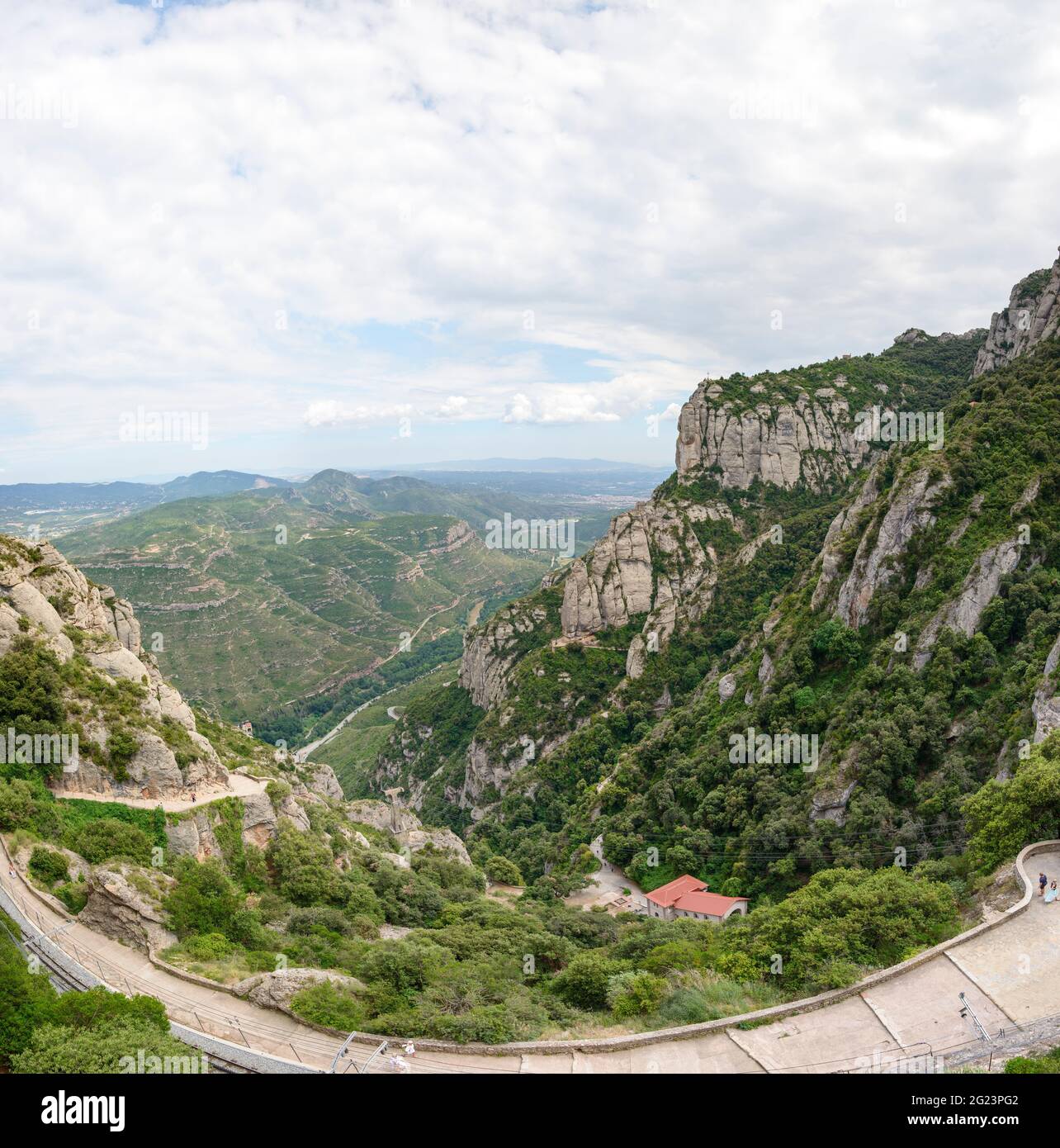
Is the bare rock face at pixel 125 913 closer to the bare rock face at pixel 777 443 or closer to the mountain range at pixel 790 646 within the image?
the mountain range at pixel 790 646

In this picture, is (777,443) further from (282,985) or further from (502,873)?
(282,985)

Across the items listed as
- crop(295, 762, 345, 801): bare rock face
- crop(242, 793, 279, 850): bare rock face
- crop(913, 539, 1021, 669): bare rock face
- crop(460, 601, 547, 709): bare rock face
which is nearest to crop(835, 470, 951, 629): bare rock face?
crop(913, 539, 1021, 669): bare rock face

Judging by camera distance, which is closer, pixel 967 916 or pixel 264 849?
pixel 967 916

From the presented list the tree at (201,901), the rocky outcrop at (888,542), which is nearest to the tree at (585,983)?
the tree at (201,901)

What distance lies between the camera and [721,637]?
338 feet

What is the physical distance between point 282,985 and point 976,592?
53114 millimetres

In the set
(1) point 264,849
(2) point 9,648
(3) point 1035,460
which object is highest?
(3) point 1035,460

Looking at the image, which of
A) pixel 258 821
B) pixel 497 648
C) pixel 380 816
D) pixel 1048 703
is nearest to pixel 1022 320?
pixel 1048 703

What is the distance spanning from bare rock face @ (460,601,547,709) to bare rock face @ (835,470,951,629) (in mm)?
64048

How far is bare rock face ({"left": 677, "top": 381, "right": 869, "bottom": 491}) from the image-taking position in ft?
412
